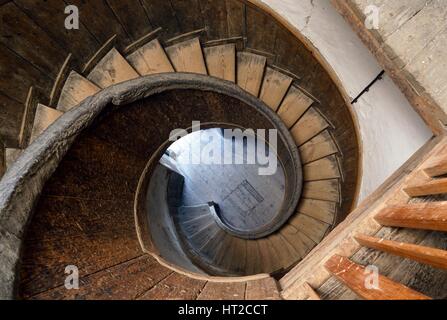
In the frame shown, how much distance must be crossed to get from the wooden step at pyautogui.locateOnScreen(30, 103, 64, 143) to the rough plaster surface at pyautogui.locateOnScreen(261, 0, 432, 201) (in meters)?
2.11

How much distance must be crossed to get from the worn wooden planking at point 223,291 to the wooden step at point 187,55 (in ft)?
7.41

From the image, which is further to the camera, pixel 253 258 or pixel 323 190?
pixel 253 258

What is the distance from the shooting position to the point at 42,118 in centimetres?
253

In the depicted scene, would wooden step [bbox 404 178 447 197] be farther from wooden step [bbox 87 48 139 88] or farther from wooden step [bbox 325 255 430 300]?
wooden step [bbox 87 48 139 88]

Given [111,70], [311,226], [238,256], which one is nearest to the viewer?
[111,70]

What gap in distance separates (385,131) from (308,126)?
45.4 inches

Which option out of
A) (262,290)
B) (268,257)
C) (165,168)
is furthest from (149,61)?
(268,257)

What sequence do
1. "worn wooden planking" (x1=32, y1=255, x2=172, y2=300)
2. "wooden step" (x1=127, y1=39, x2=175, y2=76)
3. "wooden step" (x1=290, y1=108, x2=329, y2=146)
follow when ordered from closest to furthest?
"worn wooden planking" (x1=32, y1=255, x2=172, y2=300) < "wooden step" (x1=127, y1=39, x2=175, y2=76) < "wooden step" (x1=290, y1=108, x2=329, y2=146)

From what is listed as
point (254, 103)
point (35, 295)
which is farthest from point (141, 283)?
point (254, 103)

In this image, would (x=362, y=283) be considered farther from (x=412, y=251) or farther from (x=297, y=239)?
(x=297, y=239)

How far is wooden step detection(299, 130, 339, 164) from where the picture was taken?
3.48m

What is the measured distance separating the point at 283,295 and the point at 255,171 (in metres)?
4.82

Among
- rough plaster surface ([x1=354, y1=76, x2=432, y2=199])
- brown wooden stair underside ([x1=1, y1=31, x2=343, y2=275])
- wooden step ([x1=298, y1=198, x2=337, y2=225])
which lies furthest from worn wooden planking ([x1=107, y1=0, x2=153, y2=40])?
wooden step ([x1=298, y1=198, x2=337, y2=225])

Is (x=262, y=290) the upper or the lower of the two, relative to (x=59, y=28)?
lower
